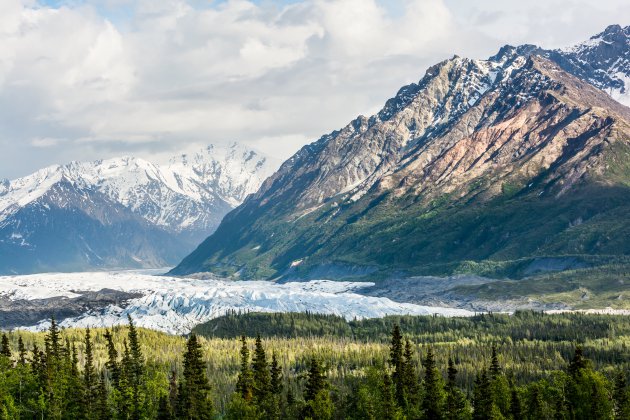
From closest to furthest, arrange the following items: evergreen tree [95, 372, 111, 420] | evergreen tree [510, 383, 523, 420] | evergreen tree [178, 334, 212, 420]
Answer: evergreen tree [510, 383, 523, 420] → evergreen tree [178, 334, 212, 420] → evergreen tree [95, 372, 111, 420]

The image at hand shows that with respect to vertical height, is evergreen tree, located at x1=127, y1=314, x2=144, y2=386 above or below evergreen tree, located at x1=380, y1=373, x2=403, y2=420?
above

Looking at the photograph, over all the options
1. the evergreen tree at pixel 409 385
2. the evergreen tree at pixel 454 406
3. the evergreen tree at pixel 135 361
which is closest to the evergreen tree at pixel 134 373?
the evergreen tree at pixel 135 361

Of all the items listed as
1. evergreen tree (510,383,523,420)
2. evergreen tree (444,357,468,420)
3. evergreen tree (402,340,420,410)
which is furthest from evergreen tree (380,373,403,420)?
evergreen tree (510,383,523,420)

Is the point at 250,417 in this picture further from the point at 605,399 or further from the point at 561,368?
the point at 561,368

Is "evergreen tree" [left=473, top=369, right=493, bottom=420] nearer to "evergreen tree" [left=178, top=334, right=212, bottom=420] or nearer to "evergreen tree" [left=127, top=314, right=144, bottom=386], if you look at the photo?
"evergreen tree" [left=178, top=334, right=212, bottom=420]

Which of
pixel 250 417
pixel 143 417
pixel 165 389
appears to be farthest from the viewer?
pixel 165 389

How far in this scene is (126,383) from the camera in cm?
15450

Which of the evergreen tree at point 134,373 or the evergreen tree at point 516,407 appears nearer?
the evergreen tree at point 516,407

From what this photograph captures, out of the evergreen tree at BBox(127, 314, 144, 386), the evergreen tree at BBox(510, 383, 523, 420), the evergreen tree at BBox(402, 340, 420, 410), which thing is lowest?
the evergreen tree at BBox(510, 383, 523, 420)

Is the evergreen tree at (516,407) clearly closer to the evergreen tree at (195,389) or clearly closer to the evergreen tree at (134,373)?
the evergreen tree at (195,389)

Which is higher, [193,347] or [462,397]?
[193,347]

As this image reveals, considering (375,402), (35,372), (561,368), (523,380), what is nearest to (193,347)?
(375,402)

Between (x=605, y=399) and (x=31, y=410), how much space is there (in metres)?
98.8

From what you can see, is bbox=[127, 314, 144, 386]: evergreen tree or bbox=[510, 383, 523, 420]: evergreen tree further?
bbox=[127, 314, 144, 386]: evergreen tree
